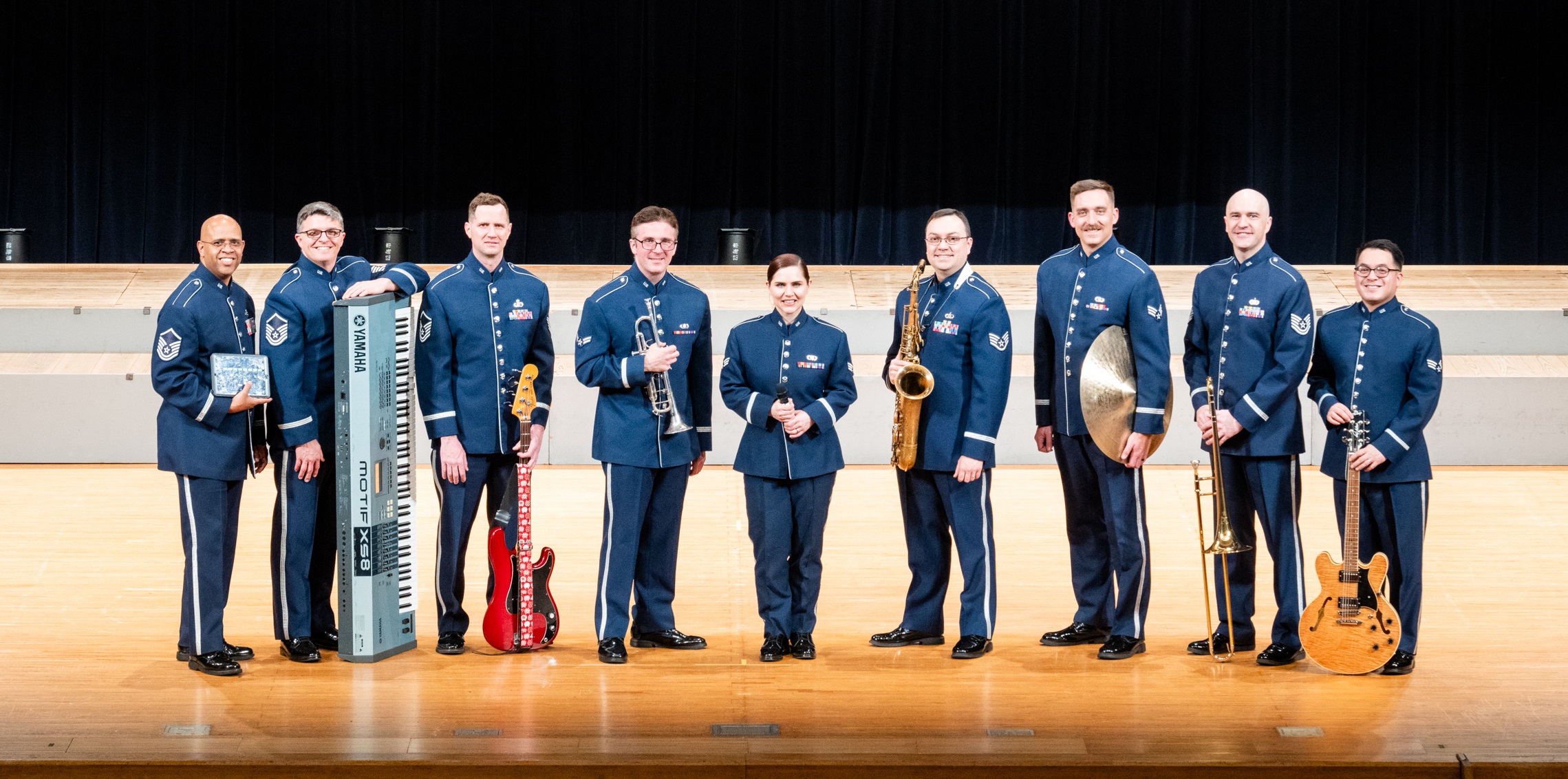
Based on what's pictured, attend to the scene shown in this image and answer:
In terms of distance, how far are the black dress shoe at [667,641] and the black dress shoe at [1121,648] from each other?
1271 millimetres

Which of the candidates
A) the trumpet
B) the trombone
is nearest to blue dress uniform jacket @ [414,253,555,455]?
the trumpet

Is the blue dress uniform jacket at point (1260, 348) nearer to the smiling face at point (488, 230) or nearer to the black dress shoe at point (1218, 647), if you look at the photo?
the black dress shoe at point (1218, 647)

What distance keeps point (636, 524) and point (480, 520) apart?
2181 millimetres

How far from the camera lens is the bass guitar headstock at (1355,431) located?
4.29m

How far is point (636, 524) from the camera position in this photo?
4555mm

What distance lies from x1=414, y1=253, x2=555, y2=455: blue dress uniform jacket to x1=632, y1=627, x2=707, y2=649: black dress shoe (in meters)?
0.75

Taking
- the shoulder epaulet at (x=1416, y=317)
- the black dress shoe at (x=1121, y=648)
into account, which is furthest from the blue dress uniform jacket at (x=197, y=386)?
the shoulder epaulet at (x=1416, y=317)

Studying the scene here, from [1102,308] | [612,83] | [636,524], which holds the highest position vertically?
[612,83]

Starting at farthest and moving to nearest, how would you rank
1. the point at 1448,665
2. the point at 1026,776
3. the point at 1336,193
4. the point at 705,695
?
the point at 1336,193, the point at 1448,665, the point at 705,695, the point at 1026,776

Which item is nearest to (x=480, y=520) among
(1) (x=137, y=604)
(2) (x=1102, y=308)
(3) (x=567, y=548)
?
(3) (x=567, y=548)

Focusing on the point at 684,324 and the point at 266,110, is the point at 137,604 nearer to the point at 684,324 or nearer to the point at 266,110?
the point at 684,324

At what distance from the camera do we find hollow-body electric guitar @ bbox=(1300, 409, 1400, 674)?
429 cm

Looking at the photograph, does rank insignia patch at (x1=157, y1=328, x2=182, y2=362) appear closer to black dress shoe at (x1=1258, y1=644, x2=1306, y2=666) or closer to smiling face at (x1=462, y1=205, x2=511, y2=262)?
smiling face at (x1=462, y1=205, x2=511, y2=262)

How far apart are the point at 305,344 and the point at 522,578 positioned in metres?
0.98
